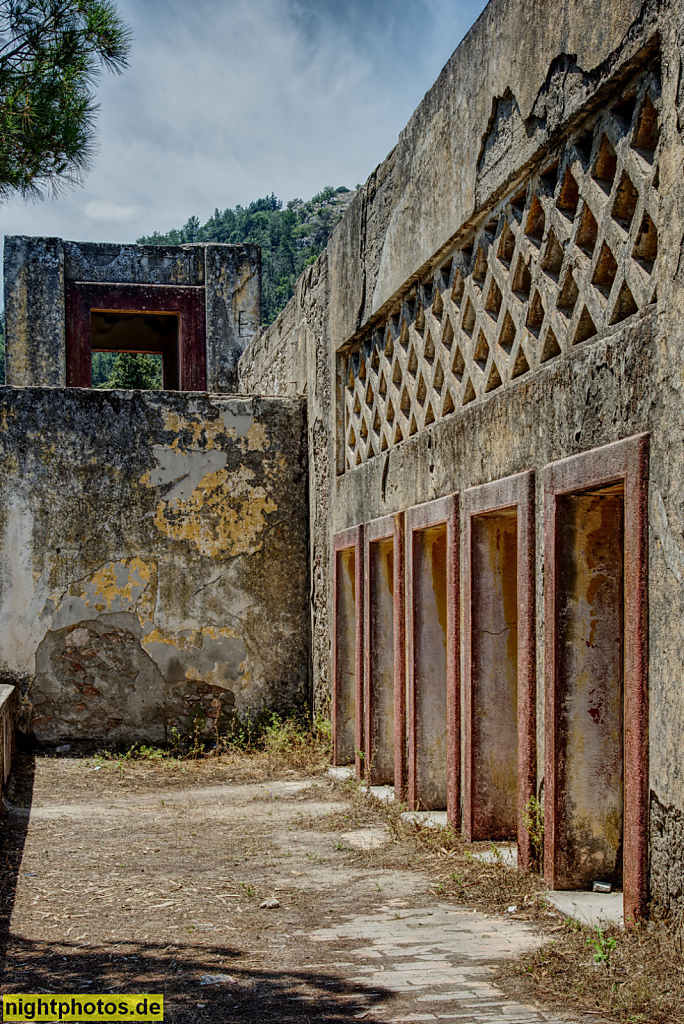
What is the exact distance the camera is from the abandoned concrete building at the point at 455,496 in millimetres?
3395

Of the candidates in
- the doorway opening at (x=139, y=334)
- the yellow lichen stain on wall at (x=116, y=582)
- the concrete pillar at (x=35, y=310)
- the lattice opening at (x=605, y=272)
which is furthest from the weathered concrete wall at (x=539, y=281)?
the doorway opening at (x=139, y=334)

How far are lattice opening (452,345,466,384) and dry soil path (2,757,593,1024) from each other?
7.82 feet

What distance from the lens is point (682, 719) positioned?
10.1 feet

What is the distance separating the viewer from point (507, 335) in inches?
184

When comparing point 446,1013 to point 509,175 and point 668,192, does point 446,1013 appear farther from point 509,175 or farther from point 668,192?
point 509,175

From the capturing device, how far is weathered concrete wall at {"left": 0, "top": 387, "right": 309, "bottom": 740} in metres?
8.34

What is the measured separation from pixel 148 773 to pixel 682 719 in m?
5.49

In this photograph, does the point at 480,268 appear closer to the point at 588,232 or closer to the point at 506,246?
the point at 506,246

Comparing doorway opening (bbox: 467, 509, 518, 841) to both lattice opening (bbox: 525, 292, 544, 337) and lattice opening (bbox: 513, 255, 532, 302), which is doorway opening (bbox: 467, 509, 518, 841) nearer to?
lattice opening (bbox: 525, 292, 544, 337)

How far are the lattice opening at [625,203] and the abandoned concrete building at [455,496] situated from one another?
0.01 m

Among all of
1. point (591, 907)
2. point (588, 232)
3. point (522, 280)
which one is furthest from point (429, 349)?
point (591, 907)

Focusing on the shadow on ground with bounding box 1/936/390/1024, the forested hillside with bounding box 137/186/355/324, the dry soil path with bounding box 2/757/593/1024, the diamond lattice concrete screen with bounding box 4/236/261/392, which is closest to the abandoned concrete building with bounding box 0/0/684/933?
the dry soil path with bounding box 2/757/593/1024

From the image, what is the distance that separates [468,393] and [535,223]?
100 cm

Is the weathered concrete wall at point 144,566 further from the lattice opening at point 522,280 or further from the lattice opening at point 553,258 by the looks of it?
the lattice opening at point 553,258
